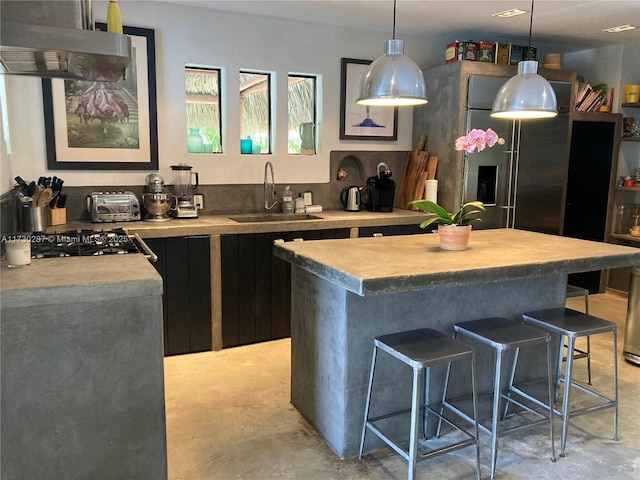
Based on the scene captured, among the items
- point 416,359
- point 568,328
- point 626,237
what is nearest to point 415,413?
point 416,359

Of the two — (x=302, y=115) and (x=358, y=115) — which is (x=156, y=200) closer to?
(x=302, y=115)

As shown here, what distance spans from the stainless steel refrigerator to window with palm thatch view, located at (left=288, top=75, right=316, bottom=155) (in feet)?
4.45

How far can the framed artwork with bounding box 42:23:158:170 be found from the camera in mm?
3705

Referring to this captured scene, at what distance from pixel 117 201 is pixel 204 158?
79 centimetres

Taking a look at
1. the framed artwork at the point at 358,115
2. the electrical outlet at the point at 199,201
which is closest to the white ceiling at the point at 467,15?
the framed artwork at the point at 358,115

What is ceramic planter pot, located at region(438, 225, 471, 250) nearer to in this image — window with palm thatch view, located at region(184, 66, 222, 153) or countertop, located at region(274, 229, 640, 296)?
countertop, located at region(274, 229, 640, 296)

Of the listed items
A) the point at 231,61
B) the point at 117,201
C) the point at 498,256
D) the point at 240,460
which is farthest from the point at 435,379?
the point at 231,61

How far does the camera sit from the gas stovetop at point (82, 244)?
93.9 inches

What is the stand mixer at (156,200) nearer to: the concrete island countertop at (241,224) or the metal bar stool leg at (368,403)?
the concrete island countertop at (241,224)

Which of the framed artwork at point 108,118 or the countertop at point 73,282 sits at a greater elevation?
the framed artwork at point 108,118

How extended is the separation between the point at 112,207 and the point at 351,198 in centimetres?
199

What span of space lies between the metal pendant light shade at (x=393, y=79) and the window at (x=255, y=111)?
2.08m

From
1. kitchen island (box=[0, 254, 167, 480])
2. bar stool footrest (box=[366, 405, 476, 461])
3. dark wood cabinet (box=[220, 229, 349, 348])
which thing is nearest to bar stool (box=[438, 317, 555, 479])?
bar stool footrest (box=[366, 405, 476, 461])

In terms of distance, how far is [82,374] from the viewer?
1.91 m
